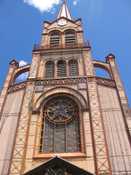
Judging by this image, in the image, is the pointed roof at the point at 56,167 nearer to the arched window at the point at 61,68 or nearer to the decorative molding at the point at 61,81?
the decorative molding at the point at 61,81

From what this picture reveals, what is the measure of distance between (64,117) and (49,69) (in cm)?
568

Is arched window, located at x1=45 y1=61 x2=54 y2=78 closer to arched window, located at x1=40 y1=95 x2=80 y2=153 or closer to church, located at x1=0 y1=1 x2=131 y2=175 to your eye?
church, located at x1=0 y1=1 x2=131 y2=175

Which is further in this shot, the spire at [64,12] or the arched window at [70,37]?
the spire at [64,12]

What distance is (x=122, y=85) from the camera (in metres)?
20.0

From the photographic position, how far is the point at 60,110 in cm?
1861

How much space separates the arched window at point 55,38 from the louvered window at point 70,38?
846mm

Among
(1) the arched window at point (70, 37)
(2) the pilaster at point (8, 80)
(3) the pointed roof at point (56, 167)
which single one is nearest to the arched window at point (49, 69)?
(2) the pilaster at point (8, 80)

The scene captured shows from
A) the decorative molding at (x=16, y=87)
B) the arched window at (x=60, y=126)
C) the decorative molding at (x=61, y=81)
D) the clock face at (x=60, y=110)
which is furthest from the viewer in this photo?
the decorative molding at (x=16, y=87)

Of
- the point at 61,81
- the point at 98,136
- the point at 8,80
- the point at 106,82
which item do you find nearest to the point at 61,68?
the point at 61,81

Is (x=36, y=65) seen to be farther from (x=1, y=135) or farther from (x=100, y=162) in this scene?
(x=100, y=162)

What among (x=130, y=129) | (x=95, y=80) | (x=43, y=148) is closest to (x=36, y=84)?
(x=95, y=80)

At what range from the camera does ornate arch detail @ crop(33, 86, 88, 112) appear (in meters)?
18.3

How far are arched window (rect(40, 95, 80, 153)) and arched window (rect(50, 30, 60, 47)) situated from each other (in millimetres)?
8284

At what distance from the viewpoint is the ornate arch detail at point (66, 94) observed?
18.3 metres
